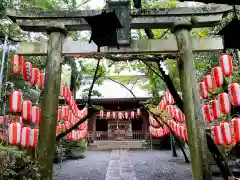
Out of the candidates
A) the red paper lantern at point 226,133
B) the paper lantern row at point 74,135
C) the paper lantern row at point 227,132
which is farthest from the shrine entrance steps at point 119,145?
the red paper lantern at point 226,133

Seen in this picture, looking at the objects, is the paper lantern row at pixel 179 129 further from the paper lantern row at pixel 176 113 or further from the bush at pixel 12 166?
the bush at pixel 12 166

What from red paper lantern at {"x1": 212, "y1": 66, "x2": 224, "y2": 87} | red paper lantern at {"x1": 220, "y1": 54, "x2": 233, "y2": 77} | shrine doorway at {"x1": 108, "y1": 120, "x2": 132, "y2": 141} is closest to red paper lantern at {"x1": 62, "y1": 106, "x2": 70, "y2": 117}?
red paper lantern at {"x1": 212, "y1": 66, "x2": 224, "y2": 87}

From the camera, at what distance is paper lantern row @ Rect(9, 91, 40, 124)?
255 inches

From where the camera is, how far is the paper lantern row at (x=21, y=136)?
6352mm

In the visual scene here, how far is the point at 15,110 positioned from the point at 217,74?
19.3 ft

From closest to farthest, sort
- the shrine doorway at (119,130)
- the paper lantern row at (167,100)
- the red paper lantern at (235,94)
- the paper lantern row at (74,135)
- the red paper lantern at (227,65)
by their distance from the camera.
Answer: the red paper lantern at (235,94) → the red paper lantern at (227,65) → the paper lantern row at (167,100) → the paper lantern row at (74,135) → the shrine doorway at (119,130)

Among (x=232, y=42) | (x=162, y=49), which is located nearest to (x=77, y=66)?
(x=162, y=49)

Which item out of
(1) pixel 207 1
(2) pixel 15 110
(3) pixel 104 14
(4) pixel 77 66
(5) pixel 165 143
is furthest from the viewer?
(5) pixel 165 143

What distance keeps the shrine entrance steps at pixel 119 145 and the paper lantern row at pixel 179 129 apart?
9981mm

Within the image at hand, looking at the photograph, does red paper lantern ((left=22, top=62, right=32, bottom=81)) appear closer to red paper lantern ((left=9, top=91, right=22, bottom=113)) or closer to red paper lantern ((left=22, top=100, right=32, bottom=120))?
red paper lantern ((left=9, top=91, right=22, bottom=113))

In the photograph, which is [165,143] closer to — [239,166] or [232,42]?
[239,166]

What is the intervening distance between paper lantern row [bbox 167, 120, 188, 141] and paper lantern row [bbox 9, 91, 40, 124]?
19.7 feet

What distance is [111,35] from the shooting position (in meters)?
5.17

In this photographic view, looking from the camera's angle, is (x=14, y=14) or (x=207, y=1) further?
(x=14, y=14)
